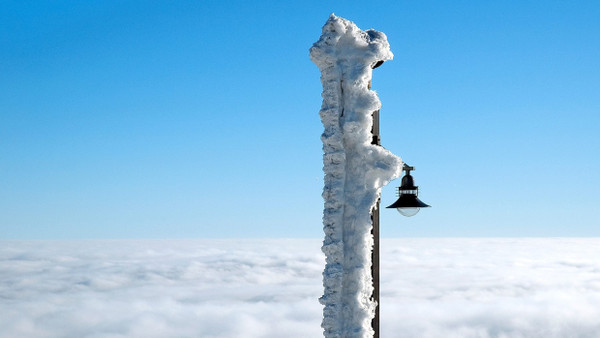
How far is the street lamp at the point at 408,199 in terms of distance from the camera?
8484mm

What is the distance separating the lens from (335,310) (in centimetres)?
783

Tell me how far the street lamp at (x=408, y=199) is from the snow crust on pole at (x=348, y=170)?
62 cm

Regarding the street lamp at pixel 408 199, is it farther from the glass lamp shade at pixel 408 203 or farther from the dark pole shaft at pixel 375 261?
the dark pole shaft at pixel 375 261

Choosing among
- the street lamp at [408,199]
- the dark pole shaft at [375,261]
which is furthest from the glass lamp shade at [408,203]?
the dark pole shaft at [375,261]

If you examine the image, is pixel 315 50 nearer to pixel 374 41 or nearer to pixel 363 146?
pixel 374 41

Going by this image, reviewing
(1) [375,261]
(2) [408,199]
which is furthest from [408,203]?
(1) [375,261]

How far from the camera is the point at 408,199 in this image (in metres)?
8.52

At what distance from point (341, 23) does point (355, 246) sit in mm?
2512

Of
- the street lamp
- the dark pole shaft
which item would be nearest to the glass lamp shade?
the street lamp

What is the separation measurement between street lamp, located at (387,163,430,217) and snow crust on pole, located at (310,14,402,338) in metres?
0.62

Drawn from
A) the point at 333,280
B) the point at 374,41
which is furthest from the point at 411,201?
the point at 374,41

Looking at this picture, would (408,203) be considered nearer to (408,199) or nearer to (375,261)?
(408,199)

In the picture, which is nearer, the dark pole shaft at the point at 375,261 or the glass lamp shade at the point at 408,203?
the dark pole shaft at the point at 375,261

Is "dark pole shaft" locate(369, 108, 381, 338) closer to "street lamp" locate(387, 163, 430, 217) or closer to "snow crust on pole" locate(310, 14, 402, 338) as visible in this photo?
"snow crust on pole" locate(310, 14, 402, 338)
